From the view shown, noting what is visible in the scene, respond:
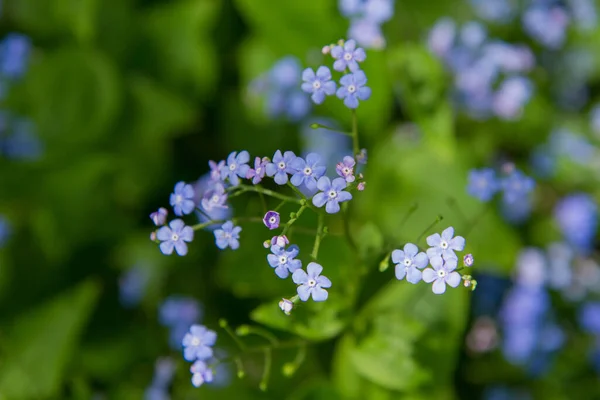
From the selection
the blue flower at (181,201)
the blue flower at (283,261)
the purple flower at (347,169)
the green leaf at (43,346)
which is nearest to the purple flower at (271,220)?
the blue flower at (283,261)

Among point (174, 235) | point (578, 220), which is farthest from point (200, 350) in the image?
point (578, 220)

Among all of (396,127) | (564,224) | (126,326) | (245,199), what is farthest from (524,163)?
(126,326)

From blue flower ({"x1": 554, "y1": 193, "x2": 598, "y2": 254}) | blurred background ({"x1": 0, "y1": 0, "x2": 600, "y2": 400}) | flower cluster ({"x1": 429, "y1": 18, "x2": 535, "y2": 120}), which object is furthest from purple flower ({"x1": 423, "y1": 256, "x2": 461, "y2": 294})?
blue flower ({"x1": 554, "y1": 193, "x2": 598, "y2": 254})

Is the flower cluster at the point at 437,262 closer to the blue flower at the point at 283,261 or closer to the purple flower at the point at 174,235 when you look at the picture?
the blue flower at the point at 283,261

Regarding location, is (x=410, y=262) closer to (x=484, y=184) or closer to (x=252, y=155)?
(x=484, y=184)

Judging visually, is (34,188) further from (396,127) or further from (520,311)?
(520,311)

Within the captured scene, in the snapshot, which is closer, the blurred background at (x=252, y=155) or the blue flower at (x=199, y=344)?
the blue flower at (x=199, y=344)

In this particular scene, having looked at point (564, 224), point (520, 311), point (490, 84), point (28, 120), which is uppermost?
point (490, 84)
